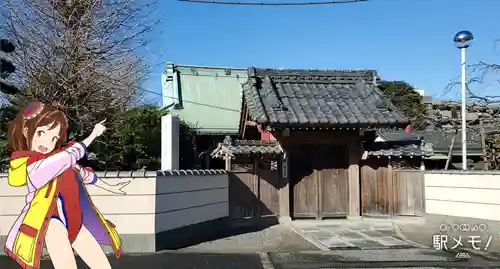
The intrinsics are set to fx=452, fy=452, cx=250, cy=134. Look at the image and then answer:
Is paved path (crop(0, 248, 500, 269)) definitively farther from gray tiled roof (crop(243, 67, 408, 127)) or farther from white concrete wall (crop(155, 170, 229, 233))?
gray tiled roof (crop(243, 67, 408, 127))

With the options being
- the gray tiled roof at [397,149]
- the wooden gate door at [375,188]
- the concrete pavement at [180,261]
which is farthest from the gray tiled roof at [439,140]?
the concrete pavement at [180,261]

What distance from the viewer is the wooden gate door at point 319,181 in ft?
41.3

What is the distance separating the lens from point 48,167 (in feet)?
16.5

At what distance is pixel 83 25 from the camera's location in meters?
8.50

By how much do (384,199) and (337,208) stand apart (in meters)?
1.34

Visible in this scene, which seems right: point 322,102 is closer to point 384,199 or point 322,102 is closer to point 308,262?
point 384,199

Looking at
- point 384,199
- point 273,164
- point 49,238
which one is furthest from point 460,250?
point 49,238

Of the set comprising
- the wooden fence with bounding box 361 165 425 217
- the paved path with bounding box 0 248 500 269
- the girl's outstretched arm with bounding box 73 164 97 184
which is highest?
the girl's outstretched arm with bounding box 73 164 97 184

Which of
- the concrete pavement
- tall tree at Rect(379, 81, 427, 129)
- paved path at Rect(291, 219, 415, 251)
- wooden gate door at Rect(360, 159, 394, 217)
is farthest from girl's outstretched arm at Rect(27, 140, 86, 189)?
tall tree at Rect(379, 81, 427, 129)

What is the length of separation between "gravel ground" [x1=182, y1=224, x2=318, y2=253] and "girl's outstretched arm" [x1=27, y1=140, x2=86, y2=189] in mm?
4096

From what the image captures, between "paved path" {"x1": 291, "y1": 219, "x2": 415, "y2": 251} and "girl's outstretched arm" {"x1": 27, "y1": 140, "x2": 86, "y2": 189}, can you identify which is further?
"paved path" {"x1": 291, "y1": 219, "x2": 415, "y2": 251}

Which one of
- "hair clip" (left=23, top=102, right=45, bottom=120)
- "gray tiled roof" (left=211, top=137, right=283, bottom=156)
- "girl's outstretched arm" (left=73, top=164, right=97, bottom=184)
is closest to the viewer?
"hair clip" (left=23, top=102, right=45, bottom=120)

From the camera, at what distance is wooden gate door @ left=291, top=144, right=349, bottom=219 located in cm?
1260

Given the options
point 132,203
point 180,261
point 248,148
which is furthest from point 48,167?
point 248,148
